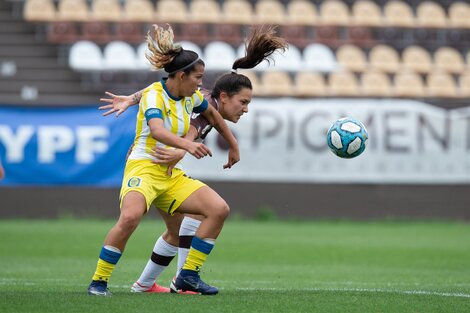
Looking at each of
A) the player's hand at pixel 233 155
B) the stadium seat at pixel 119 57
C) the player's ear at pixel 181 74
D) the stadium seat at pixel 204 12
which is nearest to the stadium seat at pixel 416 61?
the stadium seat at pixel 204 12

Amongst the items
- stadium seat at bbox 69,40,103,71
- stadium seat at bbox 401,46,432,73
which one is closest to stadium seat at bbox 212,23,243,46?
Answer: stadium seat at bbox 69,40,103,71

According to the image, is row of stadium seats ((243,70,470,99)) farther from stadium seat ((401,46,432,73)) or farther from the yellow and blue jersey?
the yellow and blue jersey

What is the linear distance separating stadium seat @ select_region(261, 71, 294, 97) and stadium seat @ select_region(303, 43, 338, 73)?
0.78 m

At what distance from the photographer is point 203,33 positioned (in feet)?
71.1

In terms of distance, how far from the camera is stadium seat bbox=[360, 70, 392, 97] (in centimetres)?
2058

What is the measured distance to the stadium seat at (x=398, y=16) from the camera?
74.1ft

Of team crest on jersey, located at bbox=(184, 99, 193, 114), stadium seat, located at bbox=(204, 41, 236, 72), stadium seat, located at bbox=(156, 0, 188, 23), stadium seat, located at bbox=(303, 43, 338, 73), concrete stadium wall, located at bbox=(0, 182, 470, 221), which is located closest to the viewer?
team crest on jersey, located at bbox=(184, 99, 193, 114)

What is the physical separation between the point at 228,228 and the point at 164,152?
30.2 feet

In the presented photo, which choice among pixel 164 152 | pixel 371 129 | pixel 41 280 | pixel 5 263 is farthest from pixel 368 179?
pixel 164 152

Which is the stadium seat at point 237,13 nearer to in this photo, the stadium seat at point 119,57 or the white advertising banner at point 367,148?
the stadium seat at point 119,57

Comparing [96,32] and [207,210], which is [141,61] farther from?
[207,210]

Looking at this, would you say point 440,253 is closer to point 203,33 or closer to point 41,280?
point 41,280

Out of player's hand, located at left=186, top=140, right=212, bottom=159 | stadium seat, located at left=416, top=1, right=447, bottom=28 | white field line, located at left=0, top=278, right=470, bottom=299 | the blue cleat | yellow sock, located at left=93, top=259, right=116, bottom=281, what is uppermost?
stadium seat, located at left=416, top=1, right=447, bottom=28

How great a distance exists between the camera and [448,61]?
21922 mm
